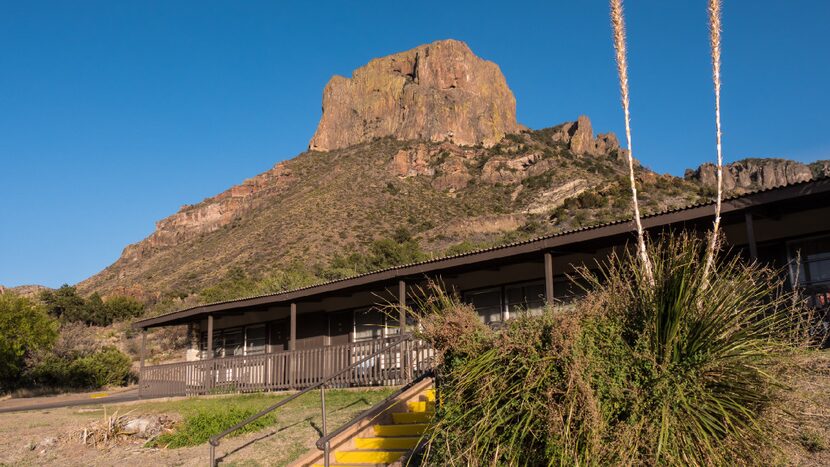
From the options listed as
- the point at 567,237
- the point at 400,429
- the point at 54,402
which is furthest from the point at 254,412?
the point at 54,402

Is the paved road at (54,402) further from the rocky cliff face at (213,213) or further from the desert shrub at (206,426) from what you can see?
the rocky cliff face at (213,213)

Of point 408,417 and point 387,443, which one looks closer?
point 387,443

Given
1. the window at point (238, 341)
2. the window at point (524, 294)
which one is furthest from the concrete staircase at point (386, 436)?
the window at point (238, 341)

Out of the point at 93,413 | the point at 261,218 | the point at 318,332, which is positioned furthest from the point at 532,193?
the point at 93,413

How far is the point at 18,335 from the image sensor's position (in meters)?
30.8

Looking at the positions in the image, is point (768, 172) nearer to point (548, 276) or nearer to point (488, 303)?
point (488, 303)

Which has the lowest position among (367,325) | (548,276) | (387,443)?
(387,443)

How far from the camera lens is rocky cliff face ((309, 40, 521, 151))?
94438mm

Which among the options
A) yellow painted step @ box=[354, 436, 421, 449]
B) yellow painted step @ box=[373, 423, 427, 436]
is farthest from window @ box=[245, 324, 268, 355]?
yellow painted step @ box=[354, 436, 421, 449]

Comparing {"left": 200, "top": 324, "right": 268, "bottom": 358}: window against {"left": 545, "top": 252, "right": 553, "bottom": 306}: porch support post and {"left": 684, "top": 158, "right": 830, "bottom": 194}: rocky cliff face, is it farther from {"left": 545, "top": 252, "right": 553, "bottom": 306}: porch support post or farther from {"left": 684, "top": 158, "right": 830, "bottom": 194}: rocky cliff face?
{"left": 684, "top": 158, "right": 830, "bottom": 194}: rocky cliff face

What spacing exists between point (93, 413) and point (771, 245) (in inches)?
675

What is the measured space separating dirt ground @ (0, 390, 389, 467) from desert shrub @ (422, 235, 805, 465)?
5.12 metres

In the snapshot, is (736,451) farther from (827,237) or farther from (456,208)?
(456,208)

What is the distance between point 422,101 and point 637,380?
95.4 m
